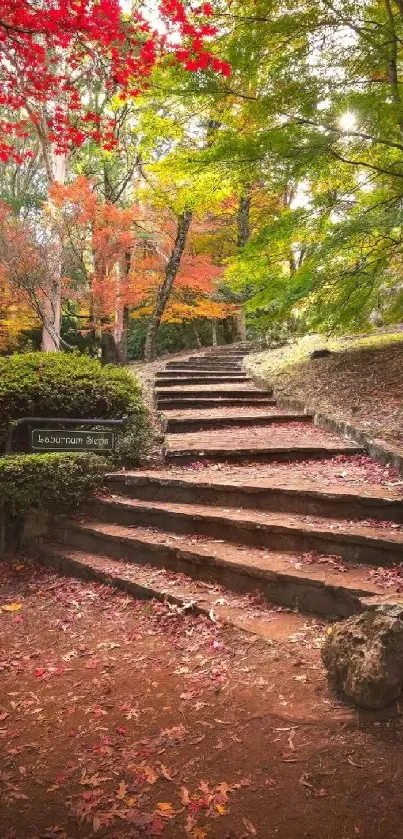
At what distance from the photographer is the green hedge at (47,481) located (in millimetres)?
5090

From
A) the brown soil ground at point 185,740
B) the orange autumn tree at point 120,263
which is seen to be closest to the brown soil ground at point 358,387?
the brown soil ground at point 185,740

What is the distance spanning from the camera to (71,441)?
18.8 feet

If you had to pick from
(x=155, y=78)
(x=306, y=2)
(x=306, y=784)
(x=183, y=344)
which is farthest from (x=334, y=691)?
(x=183, y=344)

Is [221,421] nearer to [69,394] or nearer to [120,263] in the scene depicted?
[69,394]

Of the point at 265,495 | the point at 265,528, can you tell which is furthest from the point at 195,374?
the point at 265,528

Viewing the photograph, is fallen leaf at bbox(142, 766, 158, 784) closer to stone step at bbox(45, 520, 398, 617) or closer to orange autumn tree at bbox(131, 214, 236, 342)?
stone step at bbox(45, 520, 398, 617)

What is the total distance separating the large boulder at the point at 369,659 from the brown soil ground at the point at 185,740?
0.10 m

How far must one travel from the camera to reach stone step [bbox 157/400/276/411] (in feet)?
28.3

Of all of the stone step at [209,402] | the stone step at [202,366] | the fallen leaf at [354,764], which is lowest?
the fallen leaf at [354,764]

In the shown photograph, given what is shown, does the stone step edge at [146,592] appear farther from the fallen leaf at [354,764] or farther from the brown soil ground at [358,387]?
the brown soil ground at [358,387]

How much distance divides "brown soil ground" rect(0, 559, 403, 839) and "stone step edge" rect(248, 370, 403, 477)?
2.30m

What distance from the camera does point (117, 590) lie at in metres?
4.25

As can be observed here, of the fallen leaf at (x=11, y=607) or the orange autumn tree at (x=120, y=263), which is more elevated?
the orange autumn tree at (x=120, y=263)

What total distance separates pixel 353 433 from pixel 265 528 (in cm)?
248
